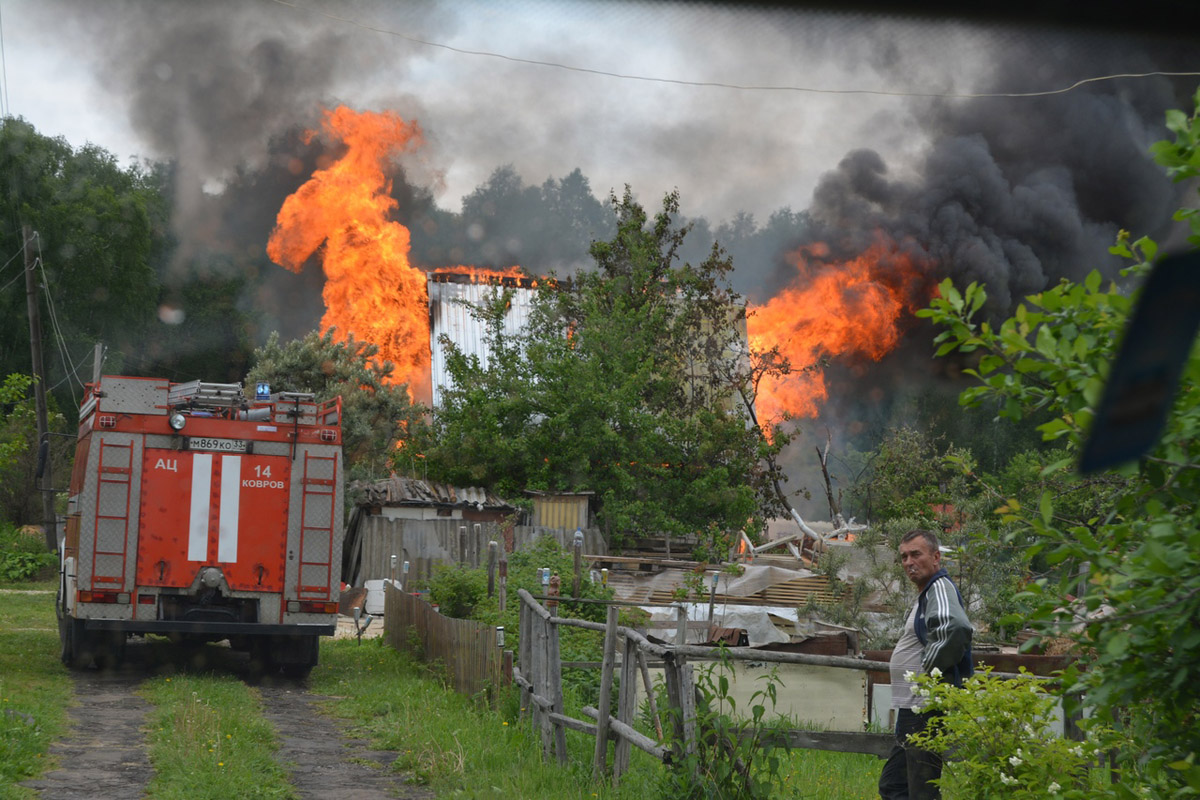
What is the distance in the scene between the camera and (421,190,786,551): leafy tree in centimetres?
2773

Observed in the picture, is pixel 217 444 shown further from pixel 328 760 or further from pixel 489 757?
pixel 489 757

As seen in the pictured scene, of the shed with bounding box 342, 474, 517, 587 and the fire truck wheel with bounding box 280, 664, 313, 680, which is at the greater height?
the shed with bounding box 342, 474, 517, 587

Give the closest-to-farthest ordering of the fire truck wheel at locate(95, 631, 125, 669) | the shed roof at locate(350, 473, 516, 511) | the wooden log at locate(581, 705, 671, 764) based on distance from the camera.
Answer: the wooden log at locate(581, 705, 671, 764)
the fire truck wheel at locate(95, 631, 125, 669)
the shed roof at locate(350, 473, 516, 511)

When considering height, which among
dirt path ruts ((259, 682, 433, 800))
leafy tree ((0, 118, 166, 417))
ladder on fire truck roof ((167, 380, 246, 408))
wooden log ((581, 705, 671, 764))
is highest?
leafy tree ((0, 118, 166, 417))

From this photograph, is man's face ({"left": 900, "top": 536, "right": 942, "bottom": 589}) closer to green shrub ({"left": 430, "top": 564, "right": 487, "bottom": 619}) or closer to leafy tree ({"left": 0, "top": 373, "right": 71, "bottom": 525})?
green shrub ({"left": 430, "top": 564, "right": 487, "bottom": 619})

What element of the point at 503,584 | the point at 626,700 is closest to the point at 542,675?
the point at 626,700

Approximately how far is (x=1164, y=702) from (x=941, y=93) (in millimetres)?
19369

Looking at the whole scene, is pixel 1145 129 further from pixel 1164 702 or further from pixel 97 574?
pixel 1164 702

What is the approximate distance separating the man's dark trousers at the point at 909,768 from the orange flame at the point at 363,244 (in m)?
32.4

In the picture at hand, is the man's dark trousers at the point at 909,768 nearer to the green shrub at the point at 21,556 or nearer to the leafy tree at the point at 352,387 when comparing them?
the leafy tree at the point at 352,387

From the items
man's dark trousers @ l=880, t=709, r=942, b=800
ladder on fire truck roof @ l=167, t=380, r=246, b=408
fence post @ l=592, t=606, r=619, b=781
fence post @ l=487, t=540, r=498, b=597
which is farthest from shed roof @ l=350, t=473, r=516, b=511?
man's dark trousers @ l=880, t=709, r=942, b=800

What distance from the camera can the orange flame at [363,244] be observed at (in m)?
39.0

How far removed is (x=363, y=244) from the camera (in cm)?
3953

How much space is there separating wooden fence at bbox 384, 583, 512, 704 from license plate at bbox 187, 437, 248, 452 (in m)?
3.30
